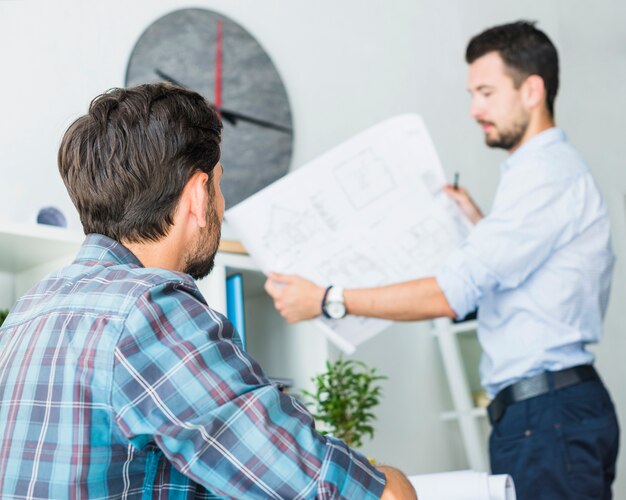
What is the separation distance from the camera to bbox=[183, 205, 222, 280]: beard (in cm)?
126

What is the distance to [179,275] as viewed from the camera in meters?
1.06

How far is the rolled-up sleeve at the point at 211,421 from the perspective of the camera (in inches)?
37.2

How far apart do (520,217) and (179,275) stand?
1.20 meters

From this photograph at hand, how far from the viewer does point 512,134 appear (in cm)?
231

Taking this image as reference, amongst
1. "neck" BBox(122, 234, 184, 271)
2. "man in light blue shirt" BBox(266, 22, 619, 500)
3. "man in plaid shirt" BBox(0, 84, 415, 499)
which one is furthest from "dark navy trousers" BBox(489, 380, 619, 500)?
"neck" BBox(122, 234, 184, 271)

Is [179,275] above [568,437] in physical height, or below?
above

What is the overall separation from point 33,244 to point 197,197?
2.43ft

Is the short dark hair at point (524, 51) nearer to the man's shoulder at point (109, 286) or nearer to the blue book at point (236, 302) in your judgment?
the blue book at point (236, 302)

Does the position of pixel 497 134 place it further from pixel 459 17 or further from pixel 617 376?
pixel 617 376

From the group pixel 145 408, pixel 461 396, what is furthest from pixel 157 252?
pixel 461 396

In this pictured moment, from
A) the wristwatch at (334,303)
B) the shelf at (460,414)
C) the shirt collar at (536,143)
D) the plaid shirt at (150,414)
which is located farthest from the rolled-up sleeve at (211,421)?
the shelf at (460,414)

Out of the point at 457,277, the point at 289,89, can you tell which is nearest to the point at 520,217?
the point at 457,277

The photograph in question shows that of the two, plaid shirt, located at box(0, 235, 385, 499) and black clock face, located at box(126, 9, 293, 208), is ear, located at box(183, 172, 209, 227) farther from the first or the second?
black clock face, located at box(126, 9, 293, 208)

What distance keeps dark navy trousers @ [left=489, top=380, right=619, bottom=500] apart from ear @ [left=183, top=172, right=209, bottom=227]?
1.07 m
